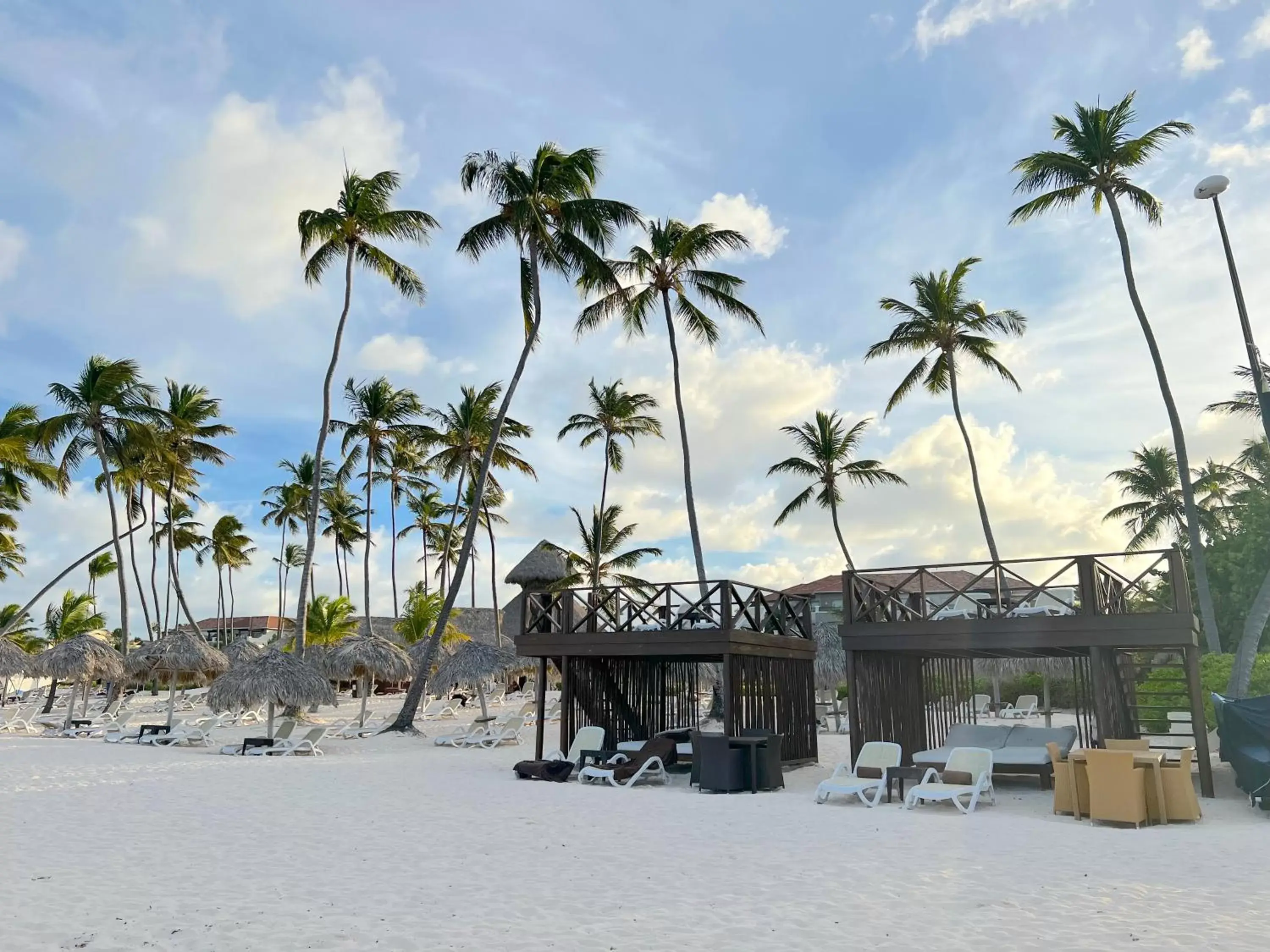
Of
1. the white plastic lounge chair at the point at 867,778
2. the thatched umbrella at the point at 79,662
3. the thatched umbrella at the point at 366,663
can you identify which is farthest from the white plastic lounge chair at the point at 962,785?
the thatched umbrella at the point at 79,662

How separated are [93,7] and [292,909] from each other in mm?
9675

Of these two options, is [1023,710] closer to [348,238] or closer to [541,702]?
[541,702]

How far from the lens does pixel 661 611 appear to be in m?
16.2

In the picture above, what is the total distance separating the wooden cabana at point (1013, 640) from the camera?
10.9 m

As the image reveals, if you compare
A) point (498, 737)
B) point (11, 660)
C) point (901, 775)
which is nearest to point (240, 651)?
point (11, 660)

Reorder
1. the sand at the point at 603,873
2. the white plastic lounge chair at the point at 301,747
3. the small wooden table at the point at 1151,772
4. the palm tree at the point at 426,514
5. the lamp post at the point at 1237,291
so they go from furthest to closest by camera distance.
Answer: the palm tree at the point at 426,514
the white plastic lounge chair at the point at 301,747
the lamp post at the point at 1237,291
the small wooden table at the point at 1151,772
the sand at the point at 603,873

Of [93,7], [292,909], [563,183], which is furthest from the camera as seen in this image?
[563,183]

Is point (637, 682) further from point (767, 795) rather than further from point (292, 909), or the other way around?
point (292, 909)

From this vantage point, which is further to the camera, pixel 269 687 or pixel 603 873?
pixel 269 687

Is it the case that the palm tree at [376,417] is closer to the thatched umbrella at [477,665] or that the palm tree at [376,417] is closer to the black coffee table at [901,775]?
the thatched umbrella at [477,665]

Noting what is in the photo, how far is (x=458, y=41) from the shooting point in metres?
10.4

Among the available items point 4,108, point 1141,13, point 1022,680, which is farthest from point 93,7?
point 1022,680

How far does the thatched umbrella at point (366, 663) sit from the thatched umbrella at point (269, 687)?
340 centimetres

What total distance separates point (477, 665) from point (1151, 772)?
51.7 feet
